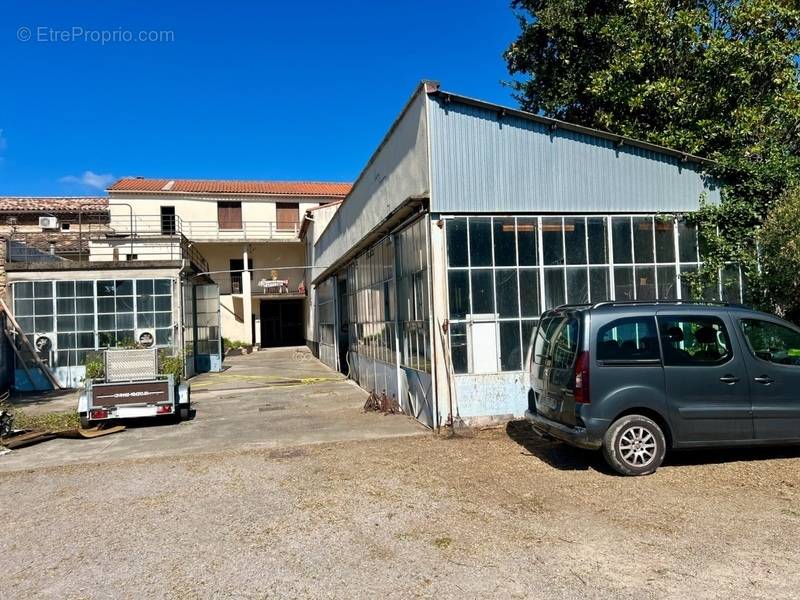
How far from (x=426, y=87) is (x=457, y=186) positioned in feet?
5.15

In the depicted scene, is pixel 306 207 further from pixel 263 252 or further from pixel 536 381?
pixel 536 381

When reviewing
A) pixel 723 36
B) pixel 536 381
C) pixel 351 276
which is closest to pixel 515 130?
pixel 536 381

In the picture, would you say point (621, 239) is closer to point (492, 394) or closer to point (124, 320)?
point (492, 394)

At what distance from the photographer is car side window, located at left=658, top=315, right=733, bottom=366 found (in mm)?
6238

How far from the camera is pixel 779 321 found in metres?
6.59

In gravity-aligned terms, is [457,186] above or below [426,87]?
below

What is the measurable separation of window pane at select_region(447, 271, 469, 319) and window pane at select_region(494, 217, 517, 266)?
2.05 ft

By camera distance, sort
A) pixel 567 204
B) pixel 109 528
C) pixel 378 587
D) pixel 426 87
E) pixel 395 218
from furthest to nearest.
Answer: pixel 395 218 < pixel 567 204 < pixel 426 87 < pixel 109 528 < pixel 378 587

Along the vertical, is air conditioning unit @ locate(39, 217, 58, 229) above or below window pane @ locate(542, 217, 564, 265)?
above

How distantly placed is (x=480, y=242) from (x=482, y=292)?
0.79 m

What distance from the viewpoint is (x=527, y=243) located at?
9.22 m

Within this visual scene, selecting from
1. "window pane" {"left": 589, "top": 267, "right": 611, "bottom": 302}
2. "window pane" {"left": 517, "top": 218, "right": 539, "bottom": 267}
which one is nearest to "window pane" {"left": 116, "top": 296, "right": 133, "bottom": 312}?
"window pane" {"left": 517, "top": 218, "right": 539, "bottom": 267}

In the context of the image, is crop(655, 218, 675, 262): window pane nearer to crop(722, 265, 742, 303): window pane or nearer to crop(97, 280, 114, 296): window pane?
Answer: crop(722, 265, 742, 303): window pane

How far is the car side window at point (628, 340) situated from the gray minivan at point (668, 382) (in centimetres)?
1
